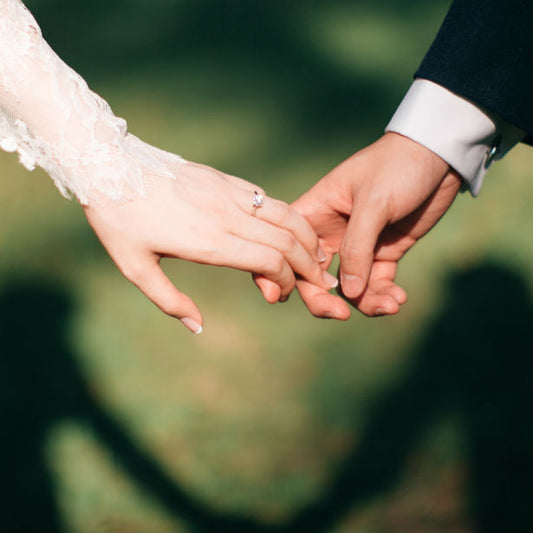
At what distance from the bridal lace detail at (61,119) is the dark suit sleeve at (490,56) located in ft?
1.69

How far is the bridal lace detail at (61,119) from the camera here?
89cm

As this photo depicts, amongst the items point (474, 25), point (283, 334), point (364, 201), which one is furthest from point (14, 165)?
point (474, 25)

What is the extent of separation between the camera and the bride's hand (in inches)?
36.1

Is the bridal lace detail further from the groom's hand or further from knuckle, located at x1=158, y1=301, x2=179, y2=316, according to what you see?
the groom's hand

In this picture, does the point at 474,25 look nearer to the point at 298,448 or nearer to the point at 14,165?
the point at 298,448

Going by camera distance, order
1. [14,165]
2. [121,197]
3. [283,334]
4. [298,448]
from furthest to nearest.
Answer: [14,165] → [283,334] → [298,448] → [121,197]

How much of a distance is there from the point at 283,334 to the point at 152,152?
704 millimetres

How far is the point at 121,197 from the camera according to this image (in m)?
0.91

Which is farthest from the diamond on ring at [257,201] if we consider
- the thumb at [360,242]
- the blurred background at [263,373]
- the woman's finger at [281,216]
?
the blurred background at [263,373]


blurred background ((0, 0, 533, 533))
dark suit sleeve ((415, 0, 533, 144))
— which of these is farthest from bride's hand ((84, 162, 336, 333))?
blurred background ((0, 0, 533, 533))

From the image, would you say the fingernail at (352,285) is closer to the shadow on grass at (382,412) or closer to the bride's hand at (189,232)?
the bride's hand at (189,232)

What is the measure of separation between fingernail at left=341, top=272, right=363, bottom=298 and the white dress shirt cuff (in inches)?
9.6

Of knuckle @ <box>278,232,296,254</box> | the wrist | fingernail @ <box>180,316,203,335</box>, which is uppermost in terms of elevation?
the wrist

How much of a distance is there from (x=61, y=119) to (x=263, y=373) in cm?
79
